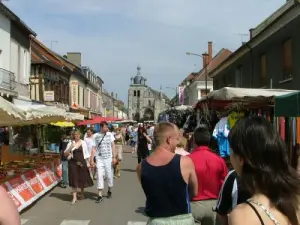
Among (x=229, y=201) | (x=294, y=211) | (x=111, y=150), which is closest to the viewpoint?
(x=294, y=211)

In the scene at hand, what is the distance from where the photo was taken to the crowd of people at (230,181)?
6.86 feet

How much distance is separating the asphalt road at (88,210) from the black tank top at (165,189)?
5.05 metres

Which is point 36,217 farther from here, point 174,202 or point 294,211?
point 294,211

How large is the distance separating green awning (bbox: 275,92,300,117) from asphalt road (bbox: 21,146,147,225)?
11.4ft

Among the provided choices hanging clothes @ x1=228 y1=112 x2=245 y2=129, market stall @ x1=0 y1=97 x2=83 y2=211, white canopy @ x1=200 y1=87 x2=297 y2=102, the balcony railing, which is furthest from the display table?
the balcony railing

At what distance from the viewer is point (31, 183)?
38.9ft

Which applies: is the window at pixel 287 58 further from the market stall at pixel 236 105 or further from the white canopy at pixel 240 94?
the white canopy at pixel 240 94

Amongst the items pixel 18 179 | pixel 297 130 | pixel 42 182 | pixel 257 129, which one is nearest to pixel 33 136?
pixel 42 182

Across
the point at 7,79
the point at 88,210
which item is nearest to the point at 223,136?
the point at 88,210

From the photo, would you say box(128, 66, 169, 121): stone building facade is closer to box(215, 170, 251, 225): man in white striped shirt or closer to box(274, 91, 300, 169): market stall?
box(274, 91, 300, 169): market stall

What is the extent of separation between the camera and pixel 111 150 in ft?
39.9

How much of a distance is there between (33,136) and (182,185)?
76.1 feet

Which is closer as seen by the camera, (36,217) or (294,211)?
(294,211)

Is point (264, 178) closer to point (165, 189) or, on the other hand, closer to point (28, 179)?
point (165, 189)
